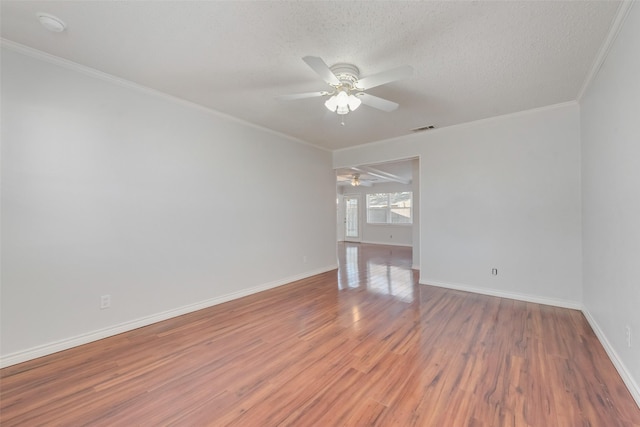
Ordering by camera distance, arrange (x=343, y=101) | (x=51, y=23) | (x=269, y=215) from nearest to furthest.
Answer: (x=51, y=23)
(x=343, y=101)
(x=269, y=215)

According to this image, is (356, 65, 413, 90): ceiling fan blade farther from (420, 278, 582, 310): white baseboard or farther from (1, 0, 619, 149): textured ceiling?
(420, 278, 582, 310): white baseboard

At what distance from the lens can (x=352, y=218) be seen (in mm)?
10945

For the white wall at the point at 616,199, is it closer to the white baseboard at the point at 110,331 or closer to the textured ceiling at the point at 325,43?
the textured ceiling at the point at 325,43

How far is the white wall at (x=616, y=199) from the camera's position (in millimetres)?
1721

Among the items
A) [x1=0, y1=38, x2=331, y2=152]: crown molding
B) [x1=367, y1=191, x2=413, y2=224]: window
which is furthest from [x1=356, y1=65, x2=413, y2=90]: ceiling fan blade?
[x1=367, y1=191, x2=413, y2=224]: window

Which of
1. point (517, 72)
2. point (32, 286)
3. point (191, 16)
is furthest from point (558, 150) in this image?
point (32, 286)

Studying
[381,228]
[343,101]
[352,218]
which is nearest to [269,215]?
[343,101]

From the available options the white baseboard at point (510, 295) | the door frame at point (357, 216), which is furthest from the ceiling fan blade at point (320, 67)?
the door frame at point (357, 216)

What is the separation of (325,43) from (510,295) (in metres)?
3.95

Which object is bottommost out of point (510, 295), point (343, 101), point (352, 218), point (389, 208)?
point (510, 295)

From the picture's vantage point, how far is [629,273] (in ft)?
5.96

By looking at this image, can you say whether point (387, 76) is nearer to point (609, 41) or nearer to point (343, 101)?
point (343, 101)

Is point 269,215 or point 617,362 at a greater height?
point 269,215

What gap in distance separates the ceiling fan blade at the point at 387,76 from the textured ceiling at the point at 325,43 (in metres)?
0.27
